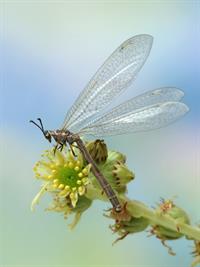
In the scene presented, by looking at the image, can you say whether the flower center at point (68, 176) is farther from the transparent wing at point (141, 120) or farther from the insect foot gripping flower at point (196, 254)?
the insect foot gripping flower at point (196, 254)

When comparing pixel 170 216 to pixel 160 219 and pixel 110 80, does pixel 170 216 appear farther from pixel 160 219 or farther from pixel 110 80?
pixel 110 80

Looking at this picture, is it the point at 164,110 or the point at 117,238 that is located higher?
the point at 164,110

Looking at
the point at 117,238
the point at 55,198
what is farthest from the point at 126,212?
the point at 55,198

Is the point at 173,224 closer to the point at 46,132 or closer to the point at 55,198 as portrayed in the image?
the point at 55,198

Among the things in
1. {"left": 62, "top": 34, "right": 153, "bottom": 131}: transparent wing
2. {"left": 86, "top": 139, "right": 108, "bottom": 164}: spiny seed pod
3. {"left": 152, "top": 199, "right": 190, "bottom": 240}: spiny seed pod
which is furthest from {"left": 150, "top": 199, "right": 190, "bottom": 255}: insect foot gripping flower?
{"left": 62, "top": 34, "right": 153, "bottom": 131}: transparent wing

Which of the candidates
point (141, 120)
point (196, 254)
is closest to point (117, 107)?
point (141, 120)

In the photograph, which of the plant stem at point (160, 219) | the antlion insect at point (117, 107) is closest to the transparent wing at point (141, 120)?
the antlion insect at point (117, 107)

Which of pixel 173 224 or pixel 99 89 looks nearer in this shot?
pixel 173 224
